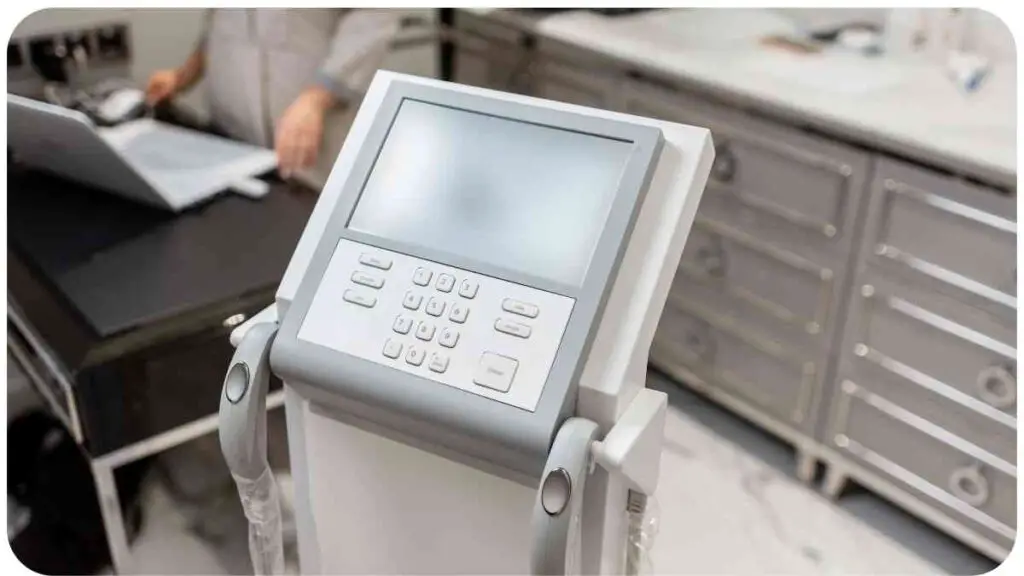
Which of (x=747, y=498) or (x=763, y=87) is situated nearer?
(x=763, y=87)

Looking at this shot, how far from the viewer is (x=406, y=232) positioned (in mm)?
818

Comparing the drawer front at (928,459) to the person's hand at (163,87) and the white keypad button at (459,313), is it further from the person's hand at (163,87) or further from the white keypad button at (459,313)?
the person's hand at (163,87)

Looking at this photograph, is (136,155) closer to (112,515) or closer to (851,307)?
(112,515)

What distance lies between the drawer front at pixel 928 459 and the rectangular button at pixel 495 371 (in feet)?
3.56

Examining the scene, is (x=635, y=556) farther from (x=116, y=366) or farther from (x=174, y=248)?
(x=174, y=248)

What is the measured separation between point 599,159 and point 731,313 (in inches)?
46.4

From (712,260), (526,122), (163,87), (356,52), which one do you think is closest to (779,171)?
(712,260)

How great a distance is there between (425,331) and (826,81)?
119cm

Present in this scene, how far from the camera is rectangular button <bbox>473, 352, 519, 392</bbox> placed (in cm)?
74

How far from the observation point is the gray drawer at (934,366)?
1509 mm

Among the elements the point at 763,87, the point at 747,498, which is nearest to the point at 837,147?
the point at 763,87

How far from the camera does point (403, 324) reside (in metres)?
0.79

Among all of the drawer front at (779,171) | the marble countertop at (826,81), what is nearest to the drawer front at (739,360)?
the drawer front at (779,171)

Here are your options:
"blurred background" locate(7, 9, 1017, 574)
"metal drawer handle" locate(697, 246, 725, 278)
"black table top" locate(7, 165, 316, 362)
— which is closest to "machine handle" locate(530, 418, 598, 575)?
"blurred background" locate(7, 9, 1017, 574)
